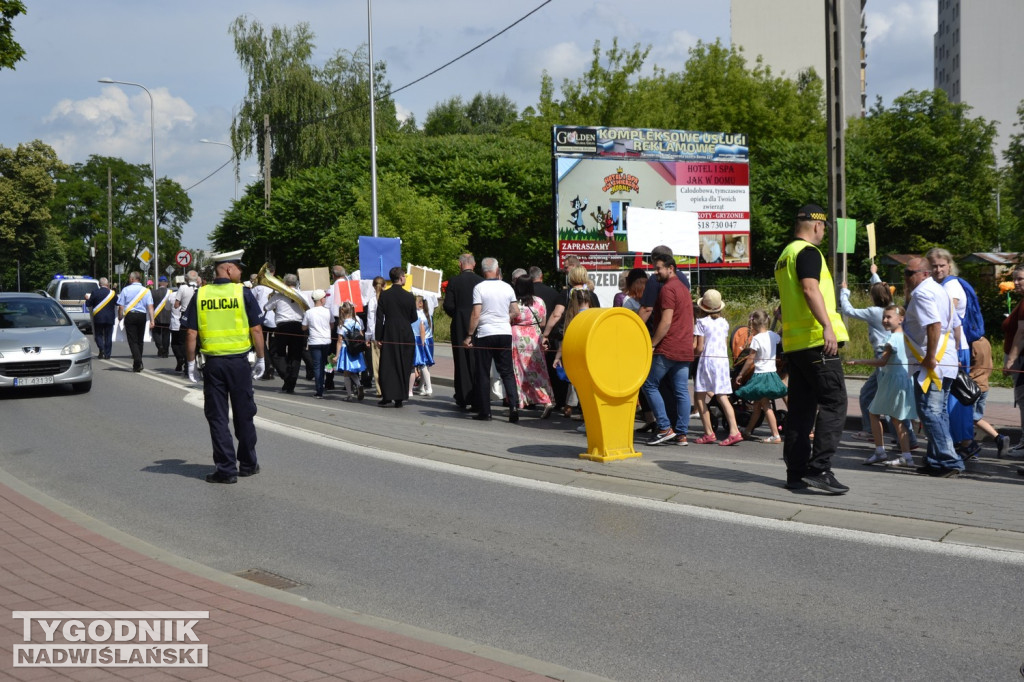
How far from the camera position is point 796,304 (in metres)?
8.16

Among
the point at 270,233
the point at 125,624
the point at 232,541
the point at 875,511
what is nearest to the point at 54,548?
the point at 232,541

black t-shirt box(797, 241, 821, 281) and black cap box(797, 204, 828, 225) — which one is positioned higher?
black cap box(797, 204, 828, 225)

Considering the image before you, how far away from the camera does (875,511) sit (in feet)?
24.6

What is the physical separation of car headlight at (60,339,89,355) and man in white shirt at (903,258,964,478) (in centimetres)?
1245

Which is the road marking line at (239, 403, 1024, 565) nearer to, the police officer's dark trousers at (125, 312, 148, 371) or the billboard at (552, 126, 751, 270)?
the police officer's dark trousers at (125, 312, 148, 371)

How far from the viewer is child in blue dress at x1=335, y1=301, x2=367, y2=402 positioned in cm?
1555

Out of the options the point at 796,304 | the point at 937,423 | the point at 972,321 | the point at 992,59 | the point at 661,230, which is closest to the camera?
the point at 796,304

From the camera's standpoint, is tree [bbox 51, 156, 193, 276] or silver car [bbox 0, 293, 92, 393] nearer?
silver car [bbox 0, 293, 92, 393]

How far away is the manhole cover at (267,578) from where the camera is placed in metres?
6.07

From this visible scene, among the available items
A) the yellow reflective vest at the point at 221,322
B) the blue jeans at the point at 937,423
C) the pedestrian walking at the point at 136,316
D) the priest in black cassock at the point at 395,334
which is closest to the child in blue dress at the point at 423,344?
the priest in black cassock at the point at 395,334

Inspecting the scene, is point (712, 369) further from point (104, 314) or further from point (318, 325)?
point (104, 314)

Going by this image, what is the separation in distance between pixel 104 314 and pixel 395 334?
11929 millimetres

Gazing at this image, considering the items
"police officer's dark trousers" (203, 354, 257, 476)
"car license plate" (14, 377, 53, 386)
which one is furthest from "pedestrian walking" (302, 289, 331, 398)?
"police officer's dark trousers" (203, 354, 257, 476)

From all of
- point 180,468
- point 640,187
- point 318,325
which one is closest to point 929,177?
point 640,187
